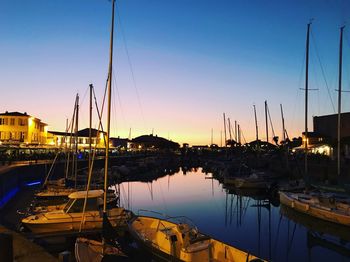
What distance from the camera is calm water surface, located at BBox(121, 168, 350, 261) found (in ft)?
60.6

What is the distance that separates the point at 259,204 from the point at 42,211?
21976 mm

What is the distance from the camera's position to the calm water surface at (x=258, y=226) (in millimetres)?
18469

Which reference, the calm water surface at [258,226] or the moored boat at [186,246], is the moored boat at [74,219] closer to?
the moored boat at [186,246]

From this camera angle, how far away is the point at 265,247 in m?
19.4

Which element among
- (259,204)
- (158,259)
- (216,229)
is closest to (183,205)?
(259,204)

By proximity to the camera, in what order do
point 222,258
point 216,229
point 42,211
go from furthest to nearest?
1. point 216,229
2. point 42,211
3. point 222,258

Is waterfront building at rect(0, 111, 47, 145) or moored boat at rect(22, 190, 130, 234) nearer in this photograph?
moored boat at rect(22, 190, 130, 234)

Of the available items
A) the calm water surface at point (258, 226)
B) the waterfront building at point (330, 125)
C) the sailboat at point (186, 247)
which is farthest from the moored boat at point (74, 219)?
the waterfront building at point (330, 125)

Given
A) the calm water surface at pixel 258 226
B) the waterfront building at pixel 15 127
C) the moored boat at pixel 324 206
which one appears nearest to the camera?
the calm water surface at pixel 258 226

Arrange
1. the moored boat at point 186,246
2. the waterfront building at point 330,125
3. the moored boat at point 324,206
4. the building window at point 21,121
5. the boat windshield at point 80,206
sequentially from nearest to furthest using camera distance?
the moored boat at point 186,246 < the boat windshield at point 80,206 < the moored boat at point 324,206 < the waterfront building at point 330,125 < the building window at point 21,121

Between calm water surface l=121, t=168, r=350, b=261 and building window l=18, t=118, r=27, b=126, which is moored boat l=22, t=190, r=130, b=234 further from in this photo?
building window l=18, t=118, r=27, b=126

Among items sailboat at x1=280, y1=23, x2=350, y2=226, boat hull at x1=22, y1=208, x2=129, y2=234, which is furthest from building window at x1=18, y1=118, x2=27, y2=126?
sailboat at x1=280, y1=23, x2=350, y2=226

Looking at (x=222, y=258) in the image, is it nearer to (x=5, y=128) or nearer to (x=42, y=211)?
(x=42, y=211)

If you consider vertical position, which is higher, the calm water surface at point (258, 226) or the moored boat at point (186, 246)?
the moored boat at point (186, 246)
